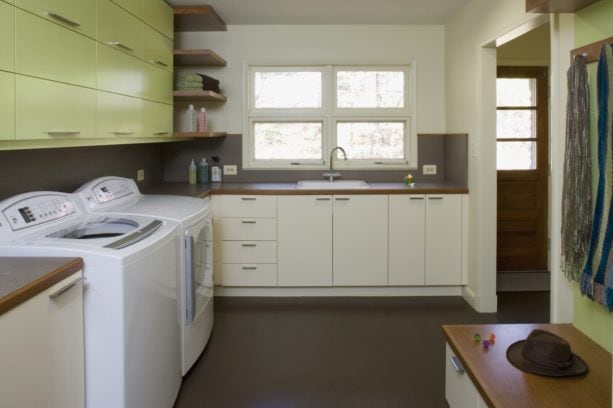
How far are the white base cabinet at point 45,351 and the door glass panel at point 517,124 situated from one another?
13.6 ft

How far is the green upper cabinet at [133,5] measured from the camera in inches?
119

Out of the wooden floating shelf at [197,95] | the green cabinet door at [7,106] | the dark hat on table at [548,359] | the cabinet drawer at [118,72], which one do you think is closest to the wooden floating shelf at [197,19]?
the wooden floating shelf at [197,95]

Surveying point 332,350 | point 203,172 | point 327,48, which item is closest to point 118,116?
point 203,172

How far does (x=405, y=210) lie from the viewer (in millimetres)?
4156

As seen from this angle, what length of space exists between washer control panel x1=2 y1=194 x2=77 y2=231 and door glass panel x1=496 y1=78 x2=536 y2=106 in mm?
3862

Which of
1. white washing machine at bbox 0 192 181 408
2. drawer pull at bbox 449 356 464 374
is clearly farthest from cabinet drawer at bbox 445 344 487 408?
white washing machine at bbox 0 192 181 408

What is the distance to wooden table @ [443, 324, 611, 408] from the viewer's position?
1.54 metres

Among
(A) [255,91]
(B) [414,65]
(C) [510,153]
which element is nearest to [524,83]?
(C) [510,153]

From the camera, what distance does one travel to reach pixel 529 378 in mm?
1678

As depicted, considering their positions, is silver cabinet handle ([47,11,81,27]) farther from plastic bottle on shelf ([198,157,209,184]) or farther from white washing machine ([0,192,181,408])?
plastic bottle on shelf ([198,157,209,184])

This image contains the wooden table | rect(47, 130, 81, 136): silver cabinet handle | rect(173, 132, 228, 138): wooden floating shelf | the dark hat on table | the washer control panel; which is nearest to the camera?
the wooden table

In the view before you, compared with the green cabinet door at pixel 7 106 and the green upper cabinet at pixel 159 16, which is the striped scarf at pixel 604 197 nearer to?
the green cabinet door at pixel 7 106

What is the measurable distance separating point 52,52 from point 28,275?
1.08 metres

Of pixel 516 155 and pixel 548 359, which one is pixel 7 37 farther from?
pixel 516 155
